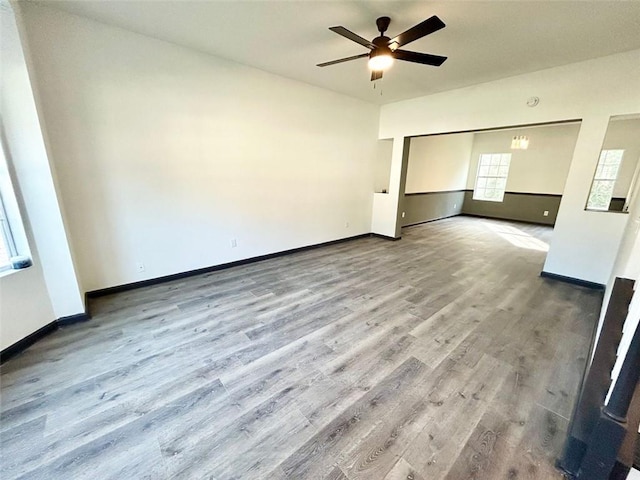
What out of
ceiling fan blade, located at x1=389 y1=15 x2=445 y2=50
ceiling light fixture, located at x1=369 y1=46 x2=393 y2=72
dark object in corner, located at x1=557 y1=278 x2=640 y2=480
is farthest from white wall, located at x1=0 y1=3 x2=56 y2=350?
dark object in corner, located at x1=557 y1=278 x2=640 y2=480

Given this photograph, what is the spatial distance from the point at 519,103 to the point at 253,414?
4.98 meters

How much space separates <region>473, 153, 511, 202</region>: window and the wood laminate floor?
6082 mm

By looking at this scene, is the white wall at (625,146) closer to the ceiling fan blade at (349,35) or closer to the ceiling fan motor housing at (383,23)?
the ceiling fan motor housing at (383,23)

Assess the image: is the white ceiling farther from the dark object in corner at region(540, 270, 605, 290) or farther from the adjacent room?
the dark object in corner at region(540, 270, 605, 290)

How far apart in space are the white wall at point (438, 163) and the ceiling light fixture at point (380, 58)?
4420 mm

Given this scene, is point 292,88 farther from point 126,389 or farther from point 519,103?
point 126,389

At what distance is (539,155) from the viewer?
7398 millimetres

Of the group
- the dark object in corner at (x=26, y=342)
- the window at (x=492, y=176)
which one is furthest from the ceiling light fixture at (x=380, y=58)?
the window at (x=492, y=176)

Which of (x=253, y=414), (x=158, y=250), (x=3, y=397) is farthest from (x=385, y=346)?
(x=158, y=250)

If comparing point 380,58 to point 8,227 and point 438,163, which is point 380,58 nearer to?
point 8,227

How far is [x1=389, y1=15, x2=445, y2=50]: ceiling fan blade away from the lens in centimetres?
189

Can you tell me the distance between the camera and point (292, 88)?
13.3 feet

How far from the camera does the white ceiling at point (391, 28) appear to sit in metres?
2.22

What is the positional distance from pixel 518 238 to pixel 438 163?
9.48 feet
